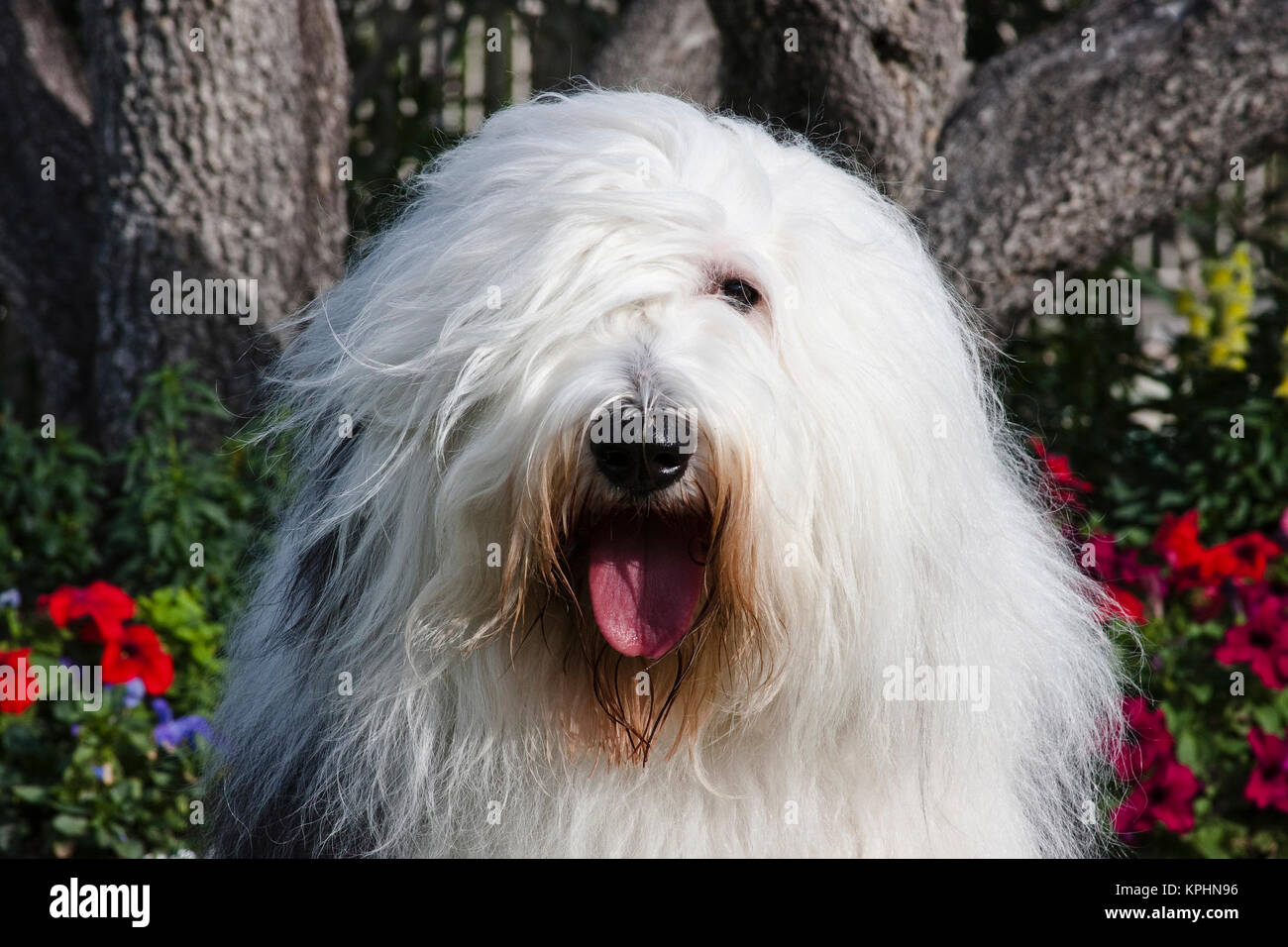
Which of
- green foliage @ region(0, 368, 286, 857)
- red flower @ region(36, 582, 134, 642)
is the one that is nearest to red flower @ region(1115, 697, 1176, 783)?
green foliage @ region(0, 368, 286, 857)

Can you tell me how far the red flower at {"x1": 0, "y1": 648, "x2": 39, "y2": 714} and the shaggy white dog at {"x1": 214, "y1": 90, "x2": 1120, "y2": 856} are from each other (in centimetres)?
166

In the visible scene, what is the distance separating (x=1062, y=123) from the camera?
4105 millimetres

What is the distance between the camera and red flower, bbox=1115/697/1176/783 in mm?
3199

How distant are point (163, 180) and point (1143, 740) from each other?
3.15 m

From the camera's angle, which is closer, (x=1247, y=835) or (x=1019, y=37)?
(x=1247, y=835)

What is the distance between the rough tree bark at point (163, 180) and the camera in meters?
3.94

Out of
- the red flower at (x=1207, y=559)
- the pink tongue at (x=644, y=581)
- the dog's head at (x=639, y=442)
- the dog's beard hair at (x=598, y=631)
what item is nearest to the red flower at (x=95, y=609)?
the dog's head at (x=639, y=442)

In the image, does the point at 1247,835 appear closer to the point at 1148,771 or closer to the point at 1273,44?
the point at 1148,771

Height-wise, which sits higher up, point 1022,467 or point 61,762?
point 1022,467

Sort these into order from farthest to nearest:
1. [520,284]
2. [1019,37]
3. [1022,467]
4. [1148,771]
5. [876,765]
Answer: [1019,37] < [1148,771] < [1022,467] < [876,765] < [520,284]

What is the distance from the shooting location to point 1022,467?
2457mm

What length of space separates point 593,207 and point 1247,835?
283 centimetres

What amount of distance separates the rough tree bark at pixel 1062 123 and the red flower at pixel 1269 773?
1434 mm

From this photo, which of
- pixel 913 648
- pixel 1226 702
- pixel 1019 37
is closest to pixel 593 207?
pixel 913 648
